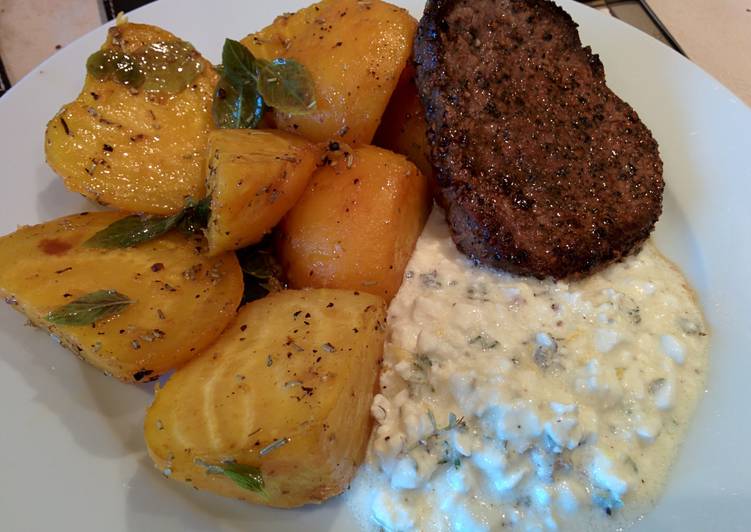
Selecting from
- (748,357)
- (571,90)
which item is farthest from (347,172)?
(748,357)

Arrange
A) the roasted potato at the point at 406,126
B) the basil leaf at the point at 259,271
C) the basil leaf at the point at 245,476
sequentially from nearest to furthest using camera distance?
the basil leaf at the point at 245,476 → the basil leaf at the point at 259,271 → the roasted potato at the point at 406,126

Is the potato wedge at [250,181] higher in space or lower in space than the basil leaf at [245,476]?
higher

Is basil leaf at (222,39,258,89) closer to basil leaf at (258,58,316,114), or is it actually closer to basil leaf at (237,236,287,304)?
basil leaf at (258,58,316,114)

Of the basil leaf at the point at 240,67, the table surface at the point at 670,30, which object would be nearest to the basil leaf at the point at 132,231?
the basil leaf at the point at 240,67

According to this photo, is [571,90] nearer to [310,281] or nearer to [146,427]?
[310,281]

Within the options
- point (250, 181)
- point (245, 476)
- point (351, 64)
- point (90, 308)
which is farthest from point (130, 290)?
point (351, 64)

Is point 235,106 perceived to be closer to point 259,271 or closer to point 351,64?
point 351,64

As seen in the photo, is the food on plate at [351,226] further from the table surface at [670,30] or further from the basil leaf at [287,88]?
the table surface at [670,30]
